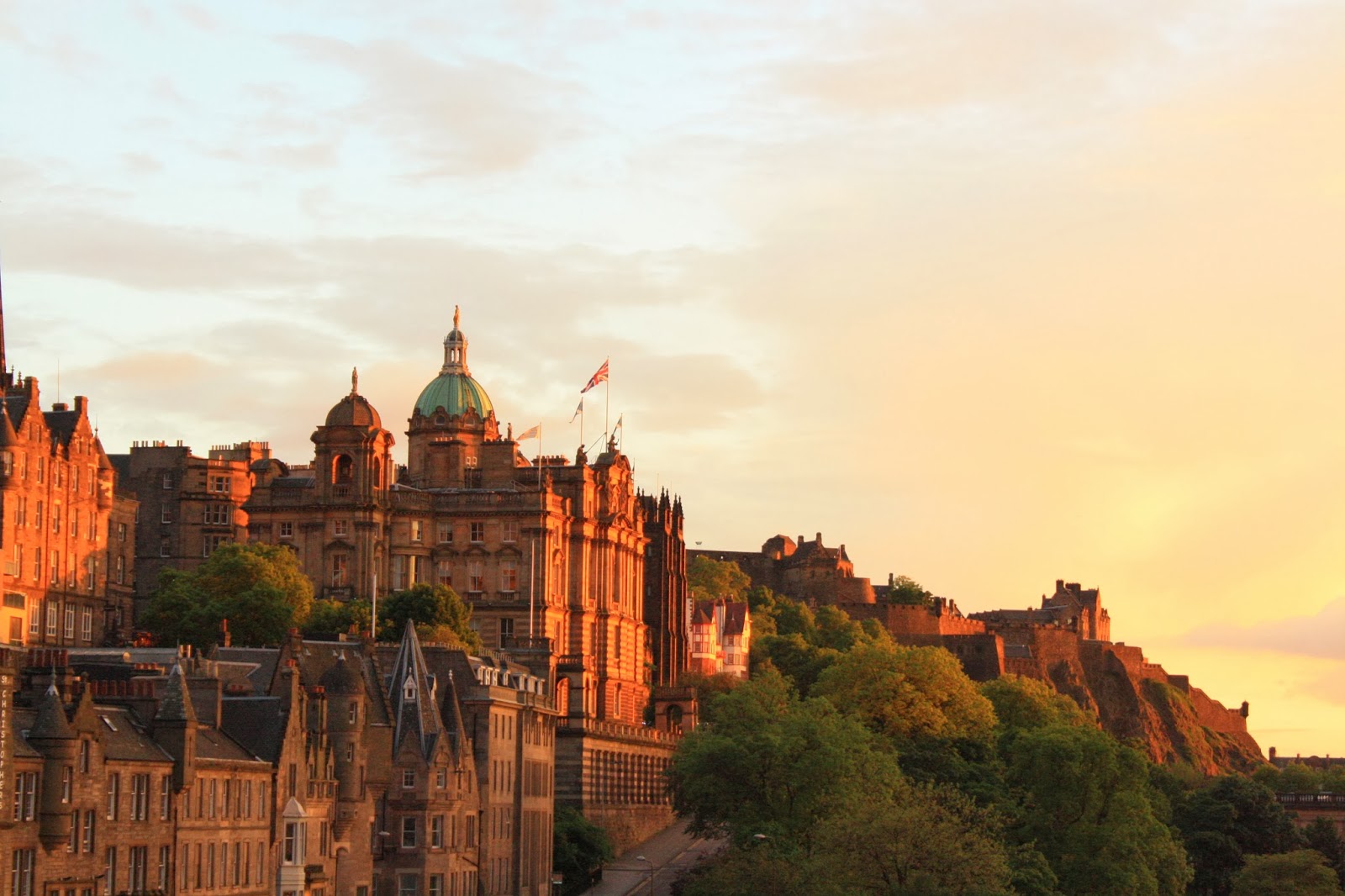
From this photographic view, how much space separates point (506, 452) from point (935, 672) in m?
32.3

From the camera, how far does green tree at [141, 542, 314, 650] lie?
495 ft

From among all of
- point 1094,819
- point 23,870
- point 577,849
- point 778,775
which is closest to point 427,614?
point 577,849

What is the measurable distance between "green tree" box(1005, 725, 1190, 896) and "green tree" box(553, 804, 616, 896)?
71.9ft

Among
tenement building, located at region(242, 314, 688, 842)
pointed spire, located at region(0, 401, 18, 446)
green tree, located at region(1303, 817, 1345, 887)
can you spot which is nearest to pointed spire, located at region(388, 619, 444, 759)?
pointed spire, located at region(0, 401, 18, 446)

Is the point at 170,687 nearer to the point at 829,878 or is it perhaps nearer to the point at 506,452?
the point at 829,878

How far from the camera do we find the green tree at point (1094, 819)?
142 metres

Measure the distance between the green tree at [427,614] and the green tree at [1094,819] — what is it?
31894 mm

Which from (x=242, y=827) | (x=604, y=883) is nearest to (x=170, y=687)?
(x=242, y=827)

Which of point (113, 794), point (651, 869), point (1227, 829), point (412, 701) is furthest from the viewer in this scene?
point (1227, 829)

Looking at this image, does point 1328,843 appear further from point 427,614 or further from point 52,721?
point 52,721

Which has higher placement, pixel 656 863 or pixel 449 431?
pixel 449 431

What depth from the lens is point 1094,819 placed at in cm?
14838

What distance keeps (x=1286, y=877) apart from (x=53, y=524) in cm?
7410

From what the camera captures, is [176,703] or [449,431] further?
[449,431]
